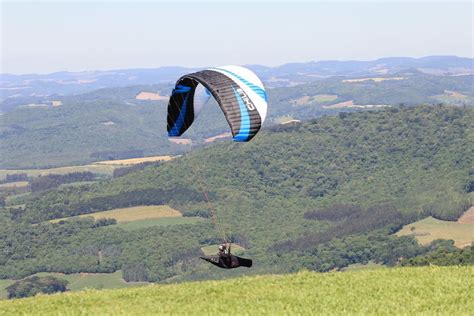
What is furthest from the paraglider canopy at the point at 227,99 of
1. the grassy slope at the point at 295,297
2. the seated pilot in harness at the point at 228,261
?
the grassy slope at the point at 295,297

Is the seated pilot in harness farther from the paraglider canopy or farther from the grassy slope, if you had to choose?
the paraglider canopy

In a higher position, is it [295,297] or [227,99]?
[227,99]

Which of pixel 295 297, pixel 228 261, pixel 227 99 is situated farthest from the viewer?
pixel 227 99

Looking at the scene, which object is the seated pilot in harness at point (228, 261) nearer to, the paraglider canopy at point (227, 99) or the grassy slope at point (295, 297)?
the grassy slope at point (295, 297)

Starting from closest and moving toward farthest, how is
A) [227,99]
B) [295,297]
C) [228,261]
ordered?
1. [295,297]
2. [228,261]
3. [227,99]

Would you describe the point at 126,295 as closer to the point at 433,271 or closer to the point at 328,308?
the point at 328,308

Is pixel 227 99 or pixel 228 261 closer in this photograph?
→ pixel 228 261

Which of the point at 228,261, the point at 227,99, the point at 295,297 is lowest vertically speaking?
the point at 295,297

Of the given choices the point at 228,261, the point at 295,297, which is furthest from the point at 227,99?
the point at 295,297

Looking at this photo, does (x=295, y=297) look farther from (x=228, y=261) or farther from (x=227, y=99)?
(x=227, y=99)
